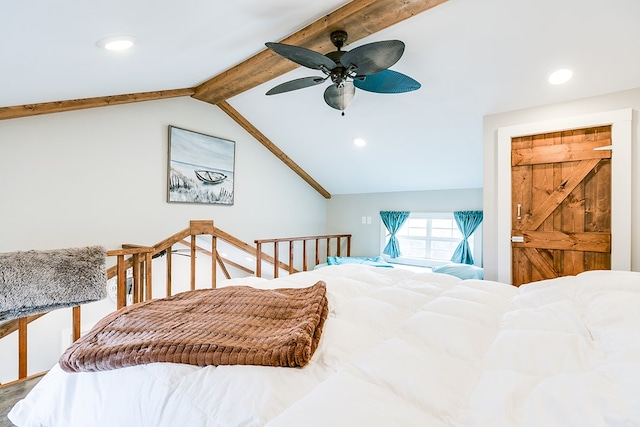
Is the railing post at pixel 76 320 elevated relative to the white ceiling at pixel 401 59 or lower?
lower

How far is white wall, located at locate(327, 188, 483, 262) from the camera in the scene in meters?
4.25

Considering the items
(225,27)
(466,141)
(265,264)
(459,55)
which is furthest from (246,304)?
(265,264)

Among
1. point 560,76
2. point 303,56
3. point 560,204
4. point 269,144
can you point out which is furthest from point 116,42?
point 560,204

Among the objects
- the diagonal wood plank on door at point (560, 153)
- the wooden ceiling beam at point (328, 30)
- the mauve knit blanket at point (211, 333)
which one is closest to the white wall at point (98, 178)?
the wooden ceiling beam at point (328, 30)

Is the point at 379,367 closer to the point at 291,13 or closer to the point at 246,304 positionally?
the point at 246,304

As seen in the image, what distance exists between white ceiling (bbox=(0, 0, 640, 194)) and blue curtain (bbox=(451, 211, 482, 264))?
815 millimetres

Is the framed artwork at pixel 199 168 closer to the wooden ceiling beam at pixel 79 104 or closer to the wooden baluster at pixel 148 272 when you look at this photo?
the wooden ceiling beam at pixel 79 104

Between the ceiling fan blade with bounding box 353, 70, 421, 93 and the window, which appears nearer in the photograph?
the ceiling fan blade with bounding box 353, 70, 421, 93

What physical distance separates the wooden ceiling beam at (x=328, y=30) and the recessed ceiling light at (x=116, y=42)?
1.09 meters

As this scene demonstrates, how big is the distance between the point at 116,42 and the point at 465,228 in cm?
410

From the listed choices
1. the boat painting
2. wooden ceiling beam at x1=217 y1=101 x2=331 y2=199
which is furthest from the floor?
wooden ceiling beam at x1=217 y1=101 x2=331 y2=199

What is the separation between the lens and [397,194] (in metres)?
4.82

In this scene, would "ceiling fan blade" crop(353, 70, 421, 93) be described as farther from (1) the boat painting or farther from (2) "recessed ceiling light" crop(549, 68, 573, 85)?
(1) the boat painting

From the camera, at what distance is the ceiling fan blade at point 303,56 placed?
178cm
